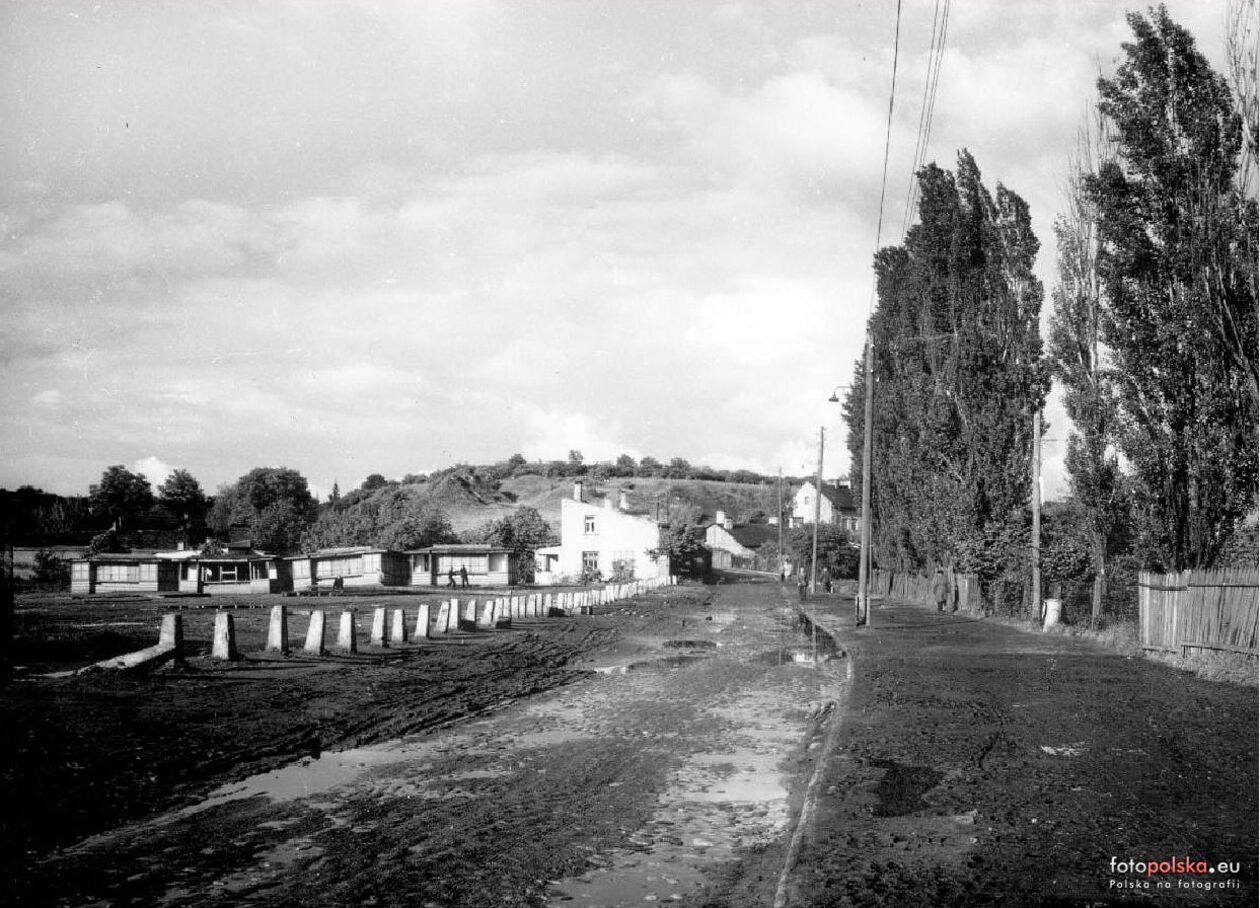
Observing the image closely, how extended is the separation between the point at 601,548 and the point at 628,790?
6902cm

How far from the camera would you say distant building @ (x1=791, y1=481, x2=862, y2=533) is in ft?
369

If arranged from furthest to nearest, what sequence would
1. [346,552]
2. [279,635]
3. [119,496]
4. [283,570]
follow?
[119,496] < [346,552] < [283,570] < [279,635]

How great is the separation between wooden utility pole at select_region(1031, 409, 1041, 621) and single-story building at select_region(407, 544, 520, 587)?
43.1m

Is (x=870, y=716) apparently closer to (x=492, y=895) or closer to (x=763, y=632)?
(x=492, y=895)

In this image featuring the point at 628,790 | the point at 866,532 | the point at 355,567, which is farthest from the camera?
the point at 355,567

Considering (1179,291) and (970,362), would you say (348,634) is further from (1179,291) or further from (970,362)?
(970,362)

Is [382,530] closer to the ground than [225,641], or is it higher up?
closer to the ground

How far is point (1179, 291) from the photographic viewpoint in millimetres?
18016

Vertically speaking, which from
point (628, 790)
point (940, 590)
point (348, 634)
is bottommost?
point (940, 590)

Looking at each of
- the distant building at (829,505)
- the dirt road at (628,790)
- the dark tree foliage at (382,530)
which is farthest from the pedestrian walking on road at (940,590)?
the distant building at (829,505)

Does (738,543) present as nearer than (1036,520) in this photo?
No

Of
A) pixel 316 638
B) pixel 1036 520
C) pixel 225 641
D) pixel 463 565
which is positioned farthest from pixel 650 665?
pixel 463 565

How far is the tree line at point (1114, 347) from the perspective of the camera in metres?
17.3

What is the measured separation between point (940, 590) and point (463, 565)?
127ft
